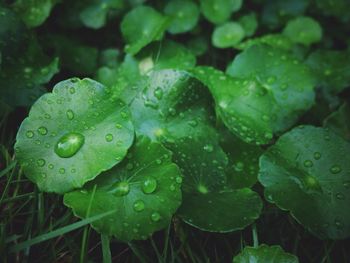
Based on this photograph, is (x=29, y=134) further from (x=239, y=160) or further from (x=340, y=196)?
(x=340, y=196)

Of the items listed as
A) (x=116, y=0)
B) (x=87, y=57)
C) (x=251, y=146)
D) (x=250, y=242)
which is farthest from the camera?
(x=116, y=0)

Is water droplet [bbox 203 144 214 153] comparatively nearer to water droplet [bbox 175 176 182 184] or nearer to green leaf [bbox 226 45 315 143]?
water droplet [bbox 175 176 182 184]

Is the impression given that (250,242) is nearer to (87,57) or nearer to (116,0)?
(87,57)

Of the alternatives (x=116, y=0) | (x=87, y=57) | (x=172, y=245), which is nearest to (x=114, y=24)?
(x=116, y=0)

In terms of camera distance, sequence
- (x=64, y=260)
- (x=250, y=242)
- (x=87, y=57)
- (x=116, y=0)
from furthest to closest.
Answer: (x=116, y=0) < (x=87, y=57) < (x=250, y=242) < (x=64, y=260)

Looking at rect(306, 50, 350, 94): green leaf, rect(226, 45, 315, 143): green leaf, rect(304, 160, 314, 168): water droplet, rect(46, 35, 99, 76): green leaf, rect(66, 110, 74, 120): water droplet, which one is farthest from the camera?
rect(306, 50, 350, 94): green leaf

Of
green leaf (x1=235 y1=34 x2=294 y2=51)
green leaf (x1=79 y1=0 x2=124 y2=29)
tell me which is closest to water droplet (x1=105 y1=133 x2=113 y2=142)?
green leaf (x1=79 y1=0 x2=124 y2=29)
